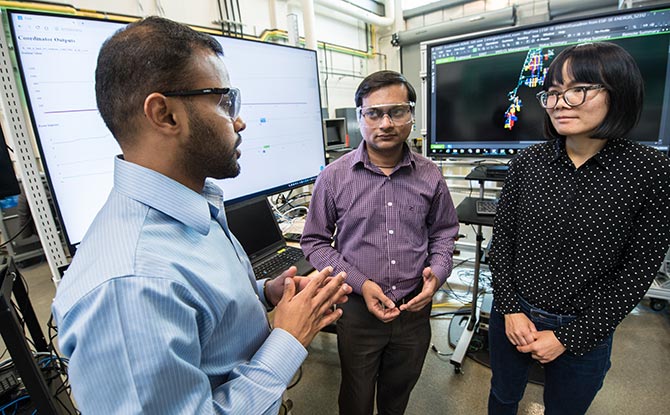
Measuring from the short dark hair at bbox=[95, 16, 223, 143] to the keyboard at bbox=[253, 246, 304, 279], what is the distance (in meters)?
0.87

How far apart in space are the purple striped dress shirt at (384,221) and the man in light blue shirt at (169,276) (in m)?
0.46

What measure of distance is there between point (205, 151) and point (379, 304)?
0.79 m

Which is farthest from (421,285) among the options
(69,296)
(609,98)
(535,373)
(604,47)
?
(535,373)

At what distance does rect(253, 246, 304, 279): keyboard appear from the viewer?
4.57 ft

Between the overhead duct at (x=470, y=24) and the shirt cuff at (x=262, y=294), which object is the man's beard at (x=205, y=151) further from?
the overhead duct at (x=470, y=24)

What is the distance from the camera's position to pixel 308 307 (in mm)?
743

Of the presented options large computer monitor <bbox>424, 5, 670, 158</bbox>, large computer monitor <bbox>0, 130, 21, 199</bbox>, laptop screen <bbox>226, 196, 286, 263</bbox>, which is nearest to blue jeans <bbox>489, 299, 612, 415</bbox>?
laptop screen <bbox>226, 196, 286, 263</bbox>

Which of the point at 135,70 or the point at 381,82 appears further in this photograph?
the point at 381,82

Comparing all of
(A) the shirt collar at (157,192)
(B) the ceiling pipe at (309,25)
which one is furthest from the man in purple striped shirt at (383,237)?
(B) the ceiling pipe at (309,25)

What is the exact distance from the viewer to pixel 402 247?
1.20 meters

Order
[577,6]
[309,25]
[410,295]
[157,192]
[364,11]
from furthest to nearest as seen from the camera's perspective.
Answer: [364,11] < [577,6] < [309,25] < [410,295] < [157,192]

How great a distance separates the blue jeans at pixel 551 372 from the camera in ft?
3.33

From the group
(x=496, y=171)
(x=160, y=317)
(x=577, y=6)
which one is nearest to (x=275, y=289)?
(x=160, y=317)

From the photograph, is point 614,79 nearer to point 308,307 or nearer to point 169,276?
point 308,307
